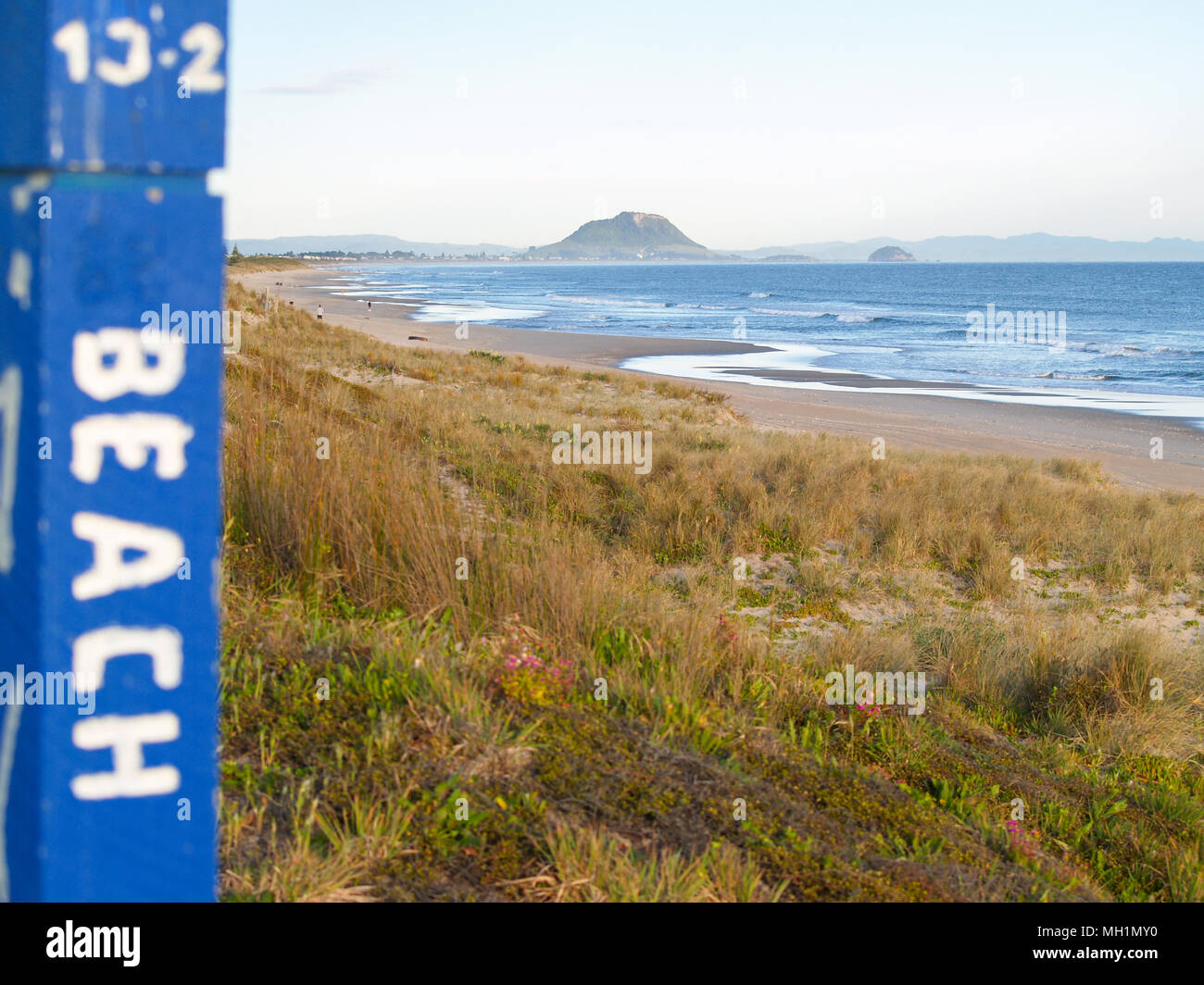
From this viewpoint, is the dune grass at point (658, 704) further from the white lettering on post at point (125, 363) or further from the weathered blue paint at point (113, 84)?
the weathered blue paint at point (113, 84)

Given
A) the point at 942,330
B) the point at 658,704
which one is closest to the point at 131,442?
the point at 658,704

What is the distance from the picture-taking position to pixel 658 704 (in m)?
3.58

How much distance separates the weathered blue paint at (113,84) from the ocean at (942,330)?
937 inches

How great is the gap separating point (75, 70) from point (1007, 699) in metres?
5.31

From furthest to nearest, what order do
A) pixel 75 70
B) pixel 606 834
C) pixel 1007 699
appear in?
pixel 1007 699 < pixel 606 834 < pixel 75 70

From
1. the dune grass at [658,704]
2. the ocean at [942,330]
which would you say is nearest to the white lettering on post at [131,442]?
the dune grass at [658,704]

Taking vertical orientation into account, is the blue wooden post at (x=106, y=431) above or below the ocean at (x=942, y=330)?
below

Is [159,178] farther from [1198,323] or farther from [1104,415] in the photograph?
[1198,323]

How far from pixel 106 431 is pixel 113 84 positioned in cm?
49

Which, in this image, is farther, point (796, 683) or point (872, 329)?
point (872, 329)

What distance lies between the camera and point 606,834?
277 cm

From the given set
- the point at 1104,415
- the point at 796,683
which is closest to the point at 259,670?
the point at 796,683

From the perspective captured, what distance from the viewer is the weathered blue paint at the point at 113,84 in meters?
1.32
